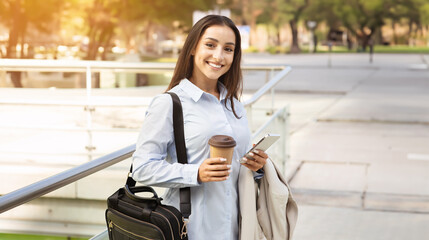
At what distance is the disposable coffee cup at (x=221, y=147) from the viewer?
7.07 feet

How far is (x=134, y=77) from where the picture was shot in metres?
9.16

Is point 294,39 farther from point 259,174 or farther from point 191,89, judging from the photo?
point 191,89

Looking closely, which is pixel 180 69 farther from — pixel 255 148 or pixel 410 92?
pixel 410 92

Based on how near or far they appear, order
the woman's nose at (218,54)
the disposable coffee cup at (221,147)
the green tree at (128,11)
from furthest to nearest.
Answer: the green tree at (128,11) < the woman's nose at (218,54) < the disposable coffee cup at (221,147)

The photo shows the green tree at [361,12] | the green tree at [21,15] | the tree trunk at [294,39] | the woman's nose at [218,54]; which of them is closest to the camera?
the woman's nose at [218,54]

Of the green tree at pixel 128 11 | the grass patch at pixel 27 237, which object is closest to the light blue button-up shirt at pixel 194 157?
the grass patch at pixel 27 237

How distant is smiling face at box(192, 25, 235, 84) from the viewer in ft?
7.79

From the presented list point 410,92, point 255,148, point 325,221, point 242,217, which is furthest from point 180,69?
point 410,92

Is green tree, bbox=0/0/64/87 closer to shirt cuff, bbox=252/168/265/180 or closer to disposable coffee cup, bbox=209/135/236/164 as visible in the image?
shirt cuff, bbox=252/168/265/180

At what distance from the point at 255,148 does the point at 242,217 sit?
278mm

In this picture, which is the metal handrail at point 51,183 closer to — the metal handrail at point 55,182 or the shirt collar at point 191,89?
the metal handrail at point 55,182

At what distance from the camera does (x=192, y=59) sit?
247cm

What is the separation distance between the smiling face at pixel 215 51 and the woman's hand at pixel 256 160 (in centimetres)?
31

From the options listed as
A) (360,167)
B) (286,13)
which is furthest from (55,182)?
(286,13)
